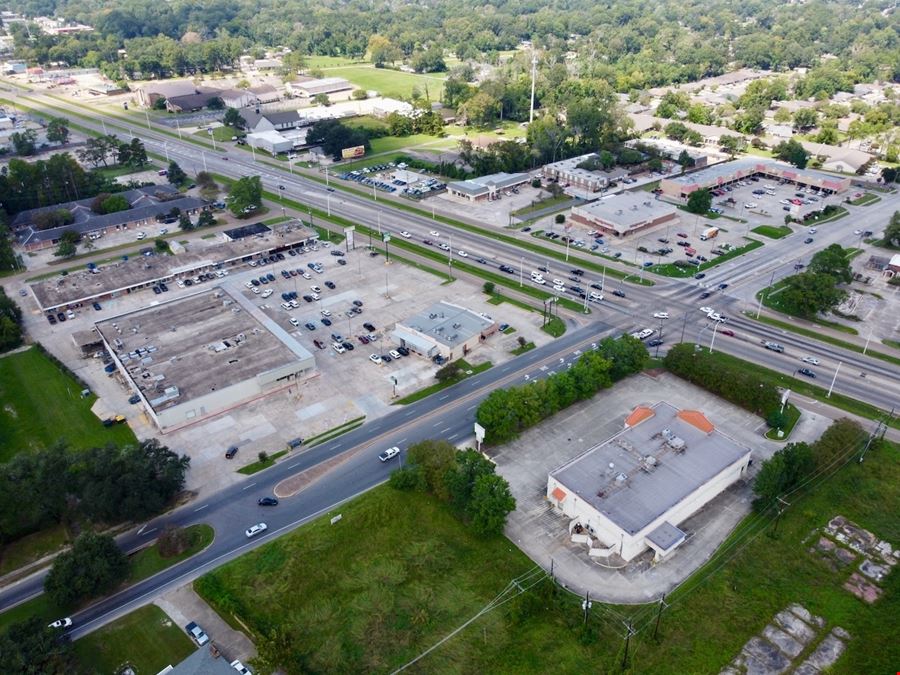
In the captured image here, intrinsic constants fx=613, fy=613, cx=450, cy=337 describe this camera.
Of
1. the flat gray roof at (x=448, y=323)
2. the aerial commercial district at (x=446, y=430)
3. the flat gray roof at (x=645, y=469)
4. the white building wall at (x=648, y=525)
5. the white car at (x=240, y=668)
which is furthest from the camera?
the flat gray roof at (x=448, y=323)

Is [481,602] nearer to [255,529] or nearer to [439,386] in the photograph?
[255,529]

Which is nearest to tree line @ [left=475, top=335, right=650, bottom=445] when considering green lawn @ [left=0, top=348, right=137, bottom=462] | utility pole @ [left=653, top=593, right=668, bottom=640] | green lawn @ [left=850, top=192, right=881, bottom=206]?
utility pole @ [left=653, top=593, right=668, bottom=640]

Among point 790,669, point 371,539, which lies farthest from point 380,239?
point 790,669

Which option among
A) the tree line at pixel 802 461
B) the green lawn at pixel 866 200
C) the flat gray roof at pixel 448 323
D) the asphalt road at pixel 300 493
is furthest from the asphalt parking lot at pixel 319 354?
the green lawn at pixel 866 200

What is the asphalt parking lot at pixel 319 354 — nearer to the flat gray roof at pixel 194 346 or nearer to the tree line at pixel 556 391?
the flat gray roof at pixel 194 346

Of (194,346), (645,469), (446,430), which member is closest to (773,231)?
(645,469)

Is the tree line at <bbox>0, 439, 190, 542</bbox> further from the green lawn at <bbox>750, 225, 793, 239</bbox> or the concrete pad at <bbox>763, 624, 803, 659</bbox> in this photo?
the green lawn at <bbox>750, 225, 793, 239</bbox>
